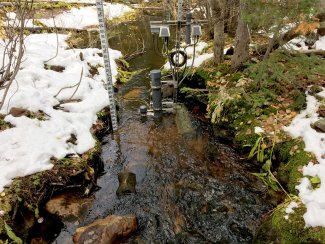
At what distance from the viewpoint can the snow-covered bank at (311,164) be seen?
3217 millimetres

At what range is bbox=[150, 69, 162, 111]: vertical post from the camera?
238 inches

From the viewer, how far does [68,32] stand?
12258mm

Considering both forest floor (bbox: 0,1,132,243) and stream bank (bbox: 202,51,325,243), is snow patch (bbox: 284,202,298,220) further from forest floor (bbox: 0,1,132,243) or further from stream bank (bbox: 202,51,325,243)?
forest floor (bbox: 0,1,132,243)

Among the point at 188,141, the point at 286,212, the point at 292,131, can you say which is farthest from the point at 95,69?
the point at 286,212

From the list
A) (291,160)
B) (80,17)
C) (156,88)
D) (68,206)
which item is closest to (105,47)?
(156,88)

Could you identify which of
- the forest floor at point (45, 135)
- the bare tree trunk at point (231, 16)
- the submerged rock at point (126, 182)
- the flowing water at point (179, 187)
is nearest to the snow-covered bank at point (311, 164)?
the flowing water at point (179, 187)

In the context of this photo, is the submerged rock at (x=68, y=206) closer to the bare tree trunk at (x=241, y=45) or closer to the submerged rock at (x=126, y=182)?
the submerged rock at (x=126, y=182)

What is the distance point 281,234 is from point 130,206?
2.16m

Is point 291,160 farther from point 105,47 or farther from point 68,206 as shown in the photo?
point 105,47

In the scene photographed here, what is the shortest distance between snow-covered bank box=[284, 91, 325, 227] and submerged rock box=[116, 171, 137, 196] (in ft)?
8.41

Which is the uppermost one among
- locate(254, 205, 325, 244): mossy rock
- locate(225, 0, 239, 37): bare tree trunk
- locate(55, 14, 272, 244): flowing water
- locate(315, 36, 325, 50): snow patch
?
locate(225, 0, 239, 37): bare tree trunk

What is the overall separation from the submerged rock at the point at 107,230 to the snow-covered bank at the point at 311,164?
2.28m

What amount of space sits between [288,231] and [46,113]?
15.2 feet

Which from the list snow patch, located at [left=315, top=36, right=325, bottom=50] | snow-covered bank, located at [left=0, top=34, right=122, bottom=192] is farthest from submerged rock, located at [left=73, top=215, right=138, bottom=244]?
snow patch, located at [left=315, top=36, right=325, bottom=50]
